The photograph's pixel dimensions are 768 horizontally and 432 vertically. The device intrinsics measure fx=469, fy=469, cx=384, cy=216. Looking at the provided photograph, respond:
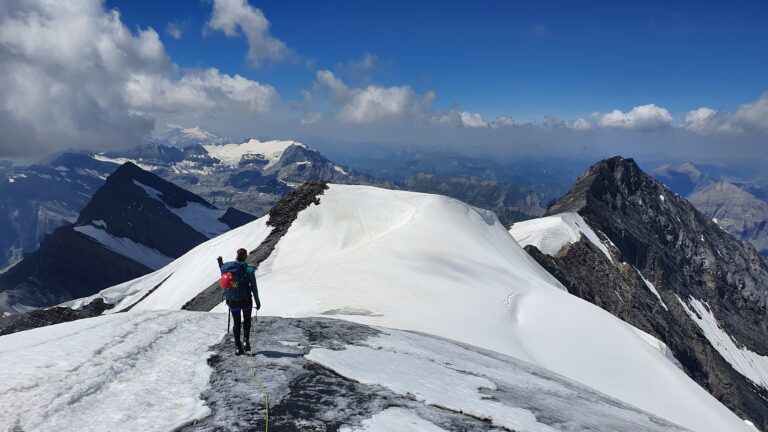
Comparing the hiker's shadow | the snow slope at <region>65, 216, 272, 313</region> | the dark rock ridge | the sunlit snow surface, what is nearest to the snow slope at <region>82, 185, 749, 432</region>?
the snow slope at <region>65, 216, 272, 313</region>

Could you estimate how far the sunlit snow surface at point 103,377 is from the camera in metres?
9.50

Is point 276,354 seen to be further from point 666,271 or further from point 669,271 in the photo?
point 669,271

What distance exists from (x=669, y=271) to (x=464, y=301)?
136 metres

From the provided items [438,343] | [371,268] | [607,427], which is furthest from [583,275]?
[607,427]

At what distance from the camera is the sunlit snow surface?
9500 millimetres

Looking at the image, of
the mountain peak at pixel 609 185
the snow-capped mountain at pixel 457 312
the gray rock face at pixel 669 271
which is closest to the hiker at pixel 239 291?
the snow-capped mountain at pixel 457 312

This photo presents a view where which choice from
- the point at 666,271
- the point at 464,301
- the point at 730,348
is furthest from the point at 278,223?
the point at 666,271

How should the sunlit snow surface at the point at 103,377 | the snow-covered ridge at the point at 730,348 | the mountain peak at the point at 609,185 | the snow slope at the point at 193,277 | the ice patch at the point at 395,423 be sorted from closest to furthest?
the sunlit snow surface at the point at 103,377 < the ice patch at the point at 395,423 < the snow slope at the point at 193,277 < the snow-covered ridge at the point at 730,348 < the mountain peak at the point at 609,185

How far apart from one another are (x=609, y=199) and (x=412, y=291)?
140 m

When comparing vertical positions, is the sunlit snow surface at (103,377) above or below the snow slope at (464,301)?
above

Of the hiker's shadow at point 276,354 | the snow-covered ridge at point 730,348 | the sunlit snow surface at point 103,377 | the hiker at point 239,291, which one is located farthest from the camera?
the snow-covered ridge at point 730,348

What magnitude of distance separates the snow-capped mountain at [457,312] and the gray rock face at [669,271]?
3315cm

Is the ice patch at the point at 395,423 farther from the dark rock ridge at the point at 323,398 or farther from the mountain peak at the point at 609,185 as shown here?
the mountain peak at the point at 609,185

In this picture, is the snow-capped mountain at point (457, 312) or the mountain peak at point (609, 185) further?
the mountain peak at point (609, 185)
